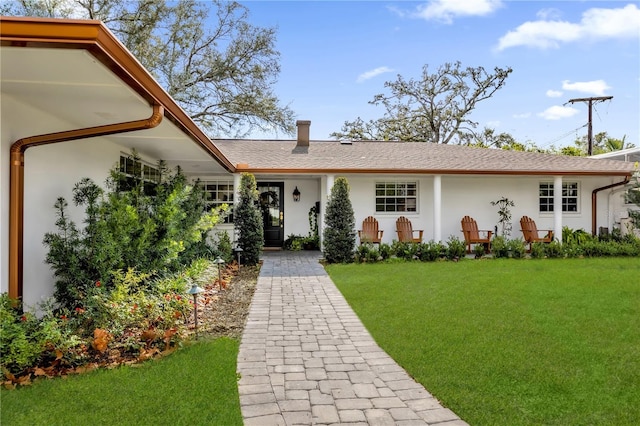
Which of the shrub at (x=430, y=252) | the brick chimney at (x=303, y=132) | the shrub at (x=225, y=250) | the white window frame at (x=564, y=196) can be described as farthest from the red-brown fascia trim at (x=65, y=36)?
the white window frame at (x=564, y=196)

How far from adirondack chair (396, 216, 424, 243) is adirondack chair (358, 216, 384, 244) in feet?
1.96

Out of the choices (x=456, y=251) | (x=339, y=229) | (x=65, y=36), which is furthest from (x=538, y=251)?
(x=65, y=36)

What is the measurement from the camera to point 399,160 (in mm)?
12531

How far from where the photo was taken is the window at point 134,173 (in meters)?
7.38

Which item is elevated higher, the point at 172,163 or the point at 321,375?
the point at 172,163

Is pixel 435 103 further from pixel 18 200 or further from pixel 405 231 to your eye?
pixel 18 200

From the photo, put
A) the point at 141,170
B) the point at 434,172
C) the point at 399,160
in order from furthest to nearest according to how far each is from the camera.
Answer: the point at 399,160 → the point at 434,172 → the point at 141,170

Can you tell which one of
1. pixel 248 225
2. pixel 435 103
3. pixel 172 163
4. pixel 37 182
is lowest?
pixel 248 225

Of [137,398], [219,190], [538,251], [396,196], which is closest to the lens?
[137,398]

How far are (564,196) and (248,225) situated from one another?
988 centimetres

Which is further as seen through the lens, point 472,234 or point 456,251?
point 472,234

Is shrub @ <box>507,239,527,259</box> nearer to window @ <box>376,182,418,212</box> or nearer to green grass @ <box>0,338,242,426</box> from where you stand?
window @ <box>376,182,418,212</box>

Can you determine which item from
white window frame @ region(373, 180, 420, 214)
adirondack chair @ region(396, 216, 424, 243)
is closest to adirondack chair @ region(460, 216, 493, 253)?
adirondack chair @ region(396, 216, 424, 243)

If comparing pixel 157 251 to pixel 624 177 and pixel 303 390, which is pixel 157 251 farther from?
pixel 624 177
